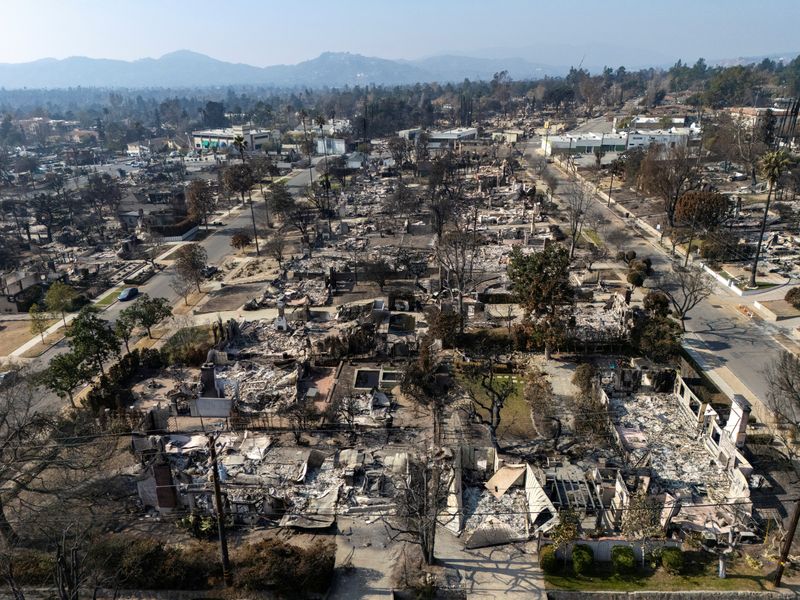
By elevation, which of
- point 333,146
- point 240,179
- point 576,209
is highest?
point 333,146

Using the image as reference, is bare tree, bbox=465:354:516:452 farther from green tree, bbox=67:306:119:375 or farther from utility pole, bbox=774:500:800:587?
green tree, bbox=67:306:119:375

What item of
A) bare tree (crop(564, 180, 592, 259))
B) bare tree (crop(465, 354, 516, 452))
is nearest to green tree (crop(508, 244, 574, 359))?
bare tree (crop(465, 354, 516, 452))

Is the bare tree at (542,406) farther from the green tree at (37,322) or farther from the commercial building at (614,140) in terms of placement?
the commercial building at (614,140)

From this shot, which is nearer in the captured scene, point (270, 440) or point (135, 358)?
point (270, 440)

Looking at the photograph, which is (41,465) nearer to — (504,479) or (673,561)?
(504,479)

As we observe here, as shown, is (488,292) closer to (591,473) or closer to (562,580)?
(591,473)

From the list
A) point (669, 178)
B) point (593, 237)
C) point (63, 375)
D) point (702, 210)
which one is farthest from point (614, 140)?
point (63, 375)

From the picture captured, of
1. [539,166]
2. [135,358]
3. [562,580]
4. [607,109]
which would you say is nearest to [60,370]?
[135,358]
